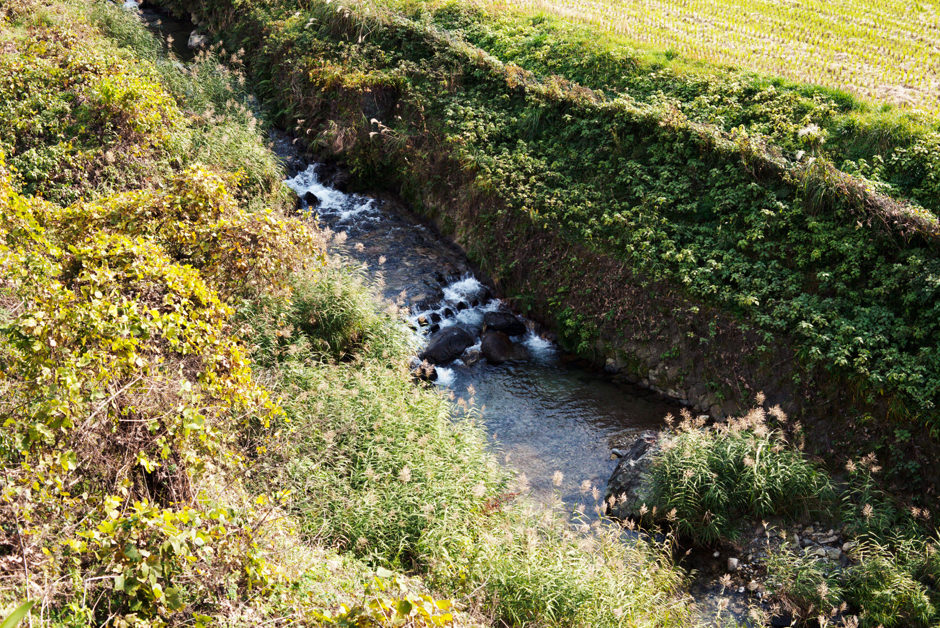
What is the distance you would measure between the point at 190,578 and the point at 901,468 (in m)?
10.1

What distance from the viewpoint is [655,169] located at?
47.5 ft

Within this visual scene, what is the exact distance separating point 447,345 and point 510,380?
1558mm

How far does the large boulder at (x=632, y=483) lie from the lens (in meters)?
9.89

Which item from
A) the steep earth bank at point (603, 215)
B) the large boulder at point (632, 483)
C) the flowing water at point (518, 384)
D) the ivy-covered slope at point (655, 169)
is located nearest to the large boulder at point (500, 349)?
the flowing water at point (518, 384)

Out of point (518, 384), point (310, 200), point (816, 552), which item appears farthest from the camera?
point (310, 200)

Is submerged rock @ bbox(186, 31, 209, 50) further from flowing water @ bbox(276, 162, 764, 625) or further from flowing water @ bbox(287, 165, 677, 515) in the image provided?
flowing water @ bbox(287, 165, 677, 515)

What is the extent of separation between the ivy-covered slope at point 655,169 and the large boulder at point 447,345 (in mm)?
2266

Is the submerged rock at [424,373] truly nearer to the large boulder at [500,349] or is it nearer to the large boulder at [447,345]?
the large boulder at [447,345]

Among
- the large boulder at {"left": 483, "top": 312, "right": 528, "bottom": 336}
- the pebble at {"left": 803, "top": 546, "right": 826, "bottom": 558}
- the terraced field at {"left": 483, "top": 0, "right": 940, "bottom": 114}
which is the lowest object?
the large boulder at {"left": 483, "top": 312, "right": 528, "bottom": 336}

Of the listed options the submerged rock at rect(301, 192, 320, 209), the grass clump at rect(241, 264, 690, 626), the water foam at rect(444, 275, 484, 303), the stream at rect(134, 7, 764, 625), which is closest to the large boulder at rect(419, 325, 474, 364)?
the stream at rect(134, 7, 764, 625)

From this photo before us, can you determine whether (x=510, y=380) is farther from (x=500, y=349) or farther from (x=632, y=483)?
(x=632, y=483)

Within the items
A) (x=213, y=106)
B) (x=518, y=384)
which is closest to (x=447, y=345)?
(x=518, y=384)

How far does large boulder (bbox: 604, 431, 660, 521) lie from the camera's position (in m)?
9.89

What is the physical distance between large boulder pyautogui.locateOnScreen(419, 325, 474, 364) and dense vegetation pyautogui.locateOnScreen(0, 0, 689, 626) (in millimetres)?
1667
